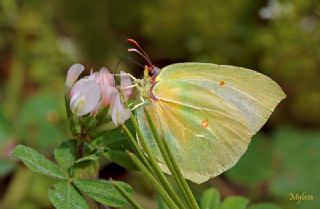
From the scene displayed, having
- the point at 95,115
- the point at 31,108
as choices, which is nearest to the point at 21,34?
the point at 31,108

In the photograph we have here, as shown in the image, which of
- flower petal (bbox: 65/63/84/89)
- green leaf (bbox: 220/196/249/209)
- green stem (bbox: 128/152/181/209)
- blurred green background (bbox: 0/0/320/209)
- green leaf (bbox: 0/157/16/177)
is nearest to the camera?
green stem (bbox: 128/152/181/209)

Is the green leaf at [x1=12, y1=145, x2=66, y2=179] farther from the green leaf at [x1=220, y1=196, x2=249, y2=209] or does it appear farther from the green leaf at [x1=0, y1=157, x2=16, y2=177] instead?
the green leaf at [x1=0, y1=157, x2=16, y2=177]

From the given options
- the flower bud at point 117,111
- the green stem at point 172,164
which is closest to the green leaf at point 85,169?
the flower bud at point 117,111

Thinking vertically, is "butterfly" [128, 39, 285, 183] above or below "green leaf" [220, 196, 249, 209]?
above

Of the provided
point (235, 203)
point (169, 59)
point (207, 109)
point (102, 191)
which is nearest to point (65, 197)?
point (102, 191)

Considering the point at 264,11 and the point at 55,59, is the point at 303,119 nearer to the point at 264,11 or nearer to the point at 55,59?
the point at 264,11

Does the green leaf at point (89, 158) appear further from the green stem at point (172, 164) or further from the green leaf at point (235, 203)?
the green leaf at point (235, 203)

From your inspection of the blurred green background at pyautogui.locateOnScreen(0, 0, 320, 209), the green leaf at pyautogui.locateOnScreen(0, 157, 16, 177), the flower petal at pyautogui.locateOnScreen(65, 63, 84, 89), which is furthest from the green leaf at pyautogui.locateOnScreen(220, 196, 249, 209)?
the green leaf at pyautogui.locateOnScreen(0, 157, 16, 177)
